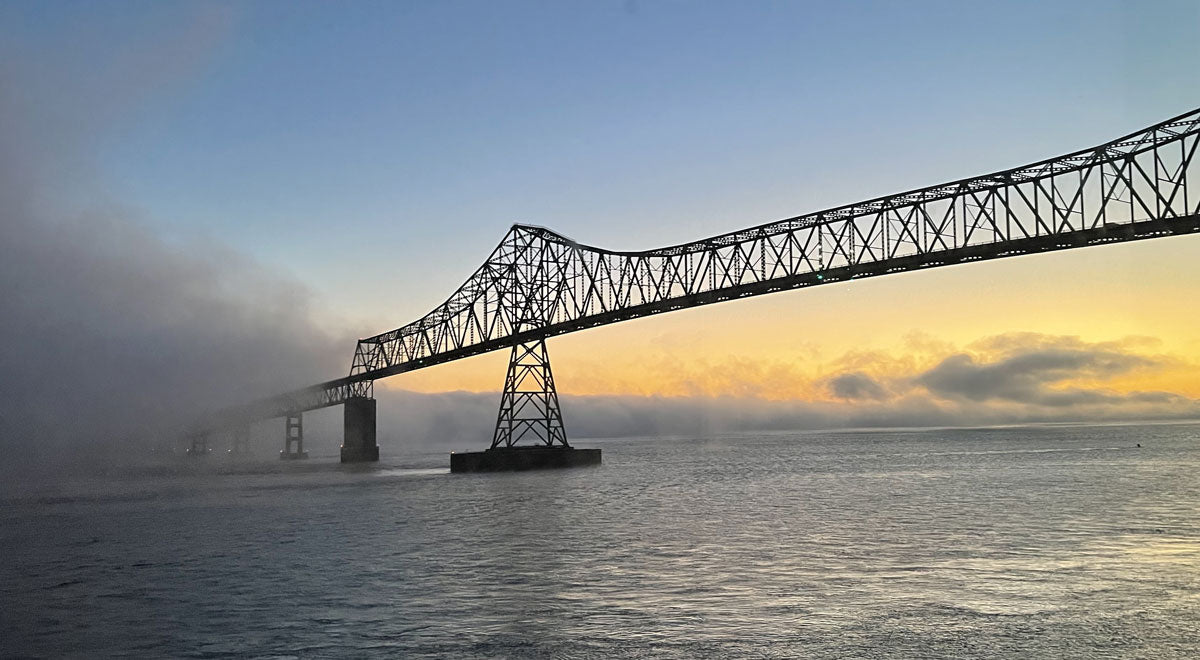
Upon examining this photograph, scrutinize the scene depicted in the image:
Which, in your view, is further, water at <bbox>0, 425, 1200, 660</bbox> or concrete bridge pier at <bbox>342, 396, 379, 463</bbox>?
concrete bridge pier at <bbox>342, 396, 379, 463</bbox>

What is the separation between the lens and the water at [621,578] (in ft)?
62.1

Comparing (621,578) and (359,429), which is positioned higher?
(359,429)

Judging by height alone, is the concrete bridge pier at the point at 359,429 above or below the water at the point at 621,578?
above

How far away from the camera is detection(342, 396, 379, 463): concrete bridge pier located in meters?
128

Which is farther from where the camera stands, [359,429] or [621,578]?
[359,429]

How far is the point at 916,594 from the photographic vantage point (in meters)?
22.9

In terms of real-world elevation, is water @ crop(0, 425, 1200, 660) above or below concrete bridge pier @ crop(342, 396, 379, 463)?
below

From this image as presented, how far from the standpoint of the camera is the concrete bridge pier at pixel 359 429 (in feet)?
421

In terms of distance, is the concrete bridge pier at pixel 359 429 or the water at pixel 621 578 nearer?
the water at pixel 621 578

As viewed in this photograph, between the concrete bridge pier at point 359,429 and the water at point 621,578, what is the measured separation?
2809 inches

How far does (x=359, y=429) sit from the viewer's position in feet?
427

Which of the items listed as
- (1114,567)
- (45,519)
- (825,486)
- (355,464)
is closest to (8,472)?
(355,464)

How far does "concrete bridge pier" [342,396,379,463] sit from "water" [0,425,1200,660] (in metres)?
71.3

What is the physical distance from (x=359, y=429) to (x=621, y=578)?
10820 centimetres
